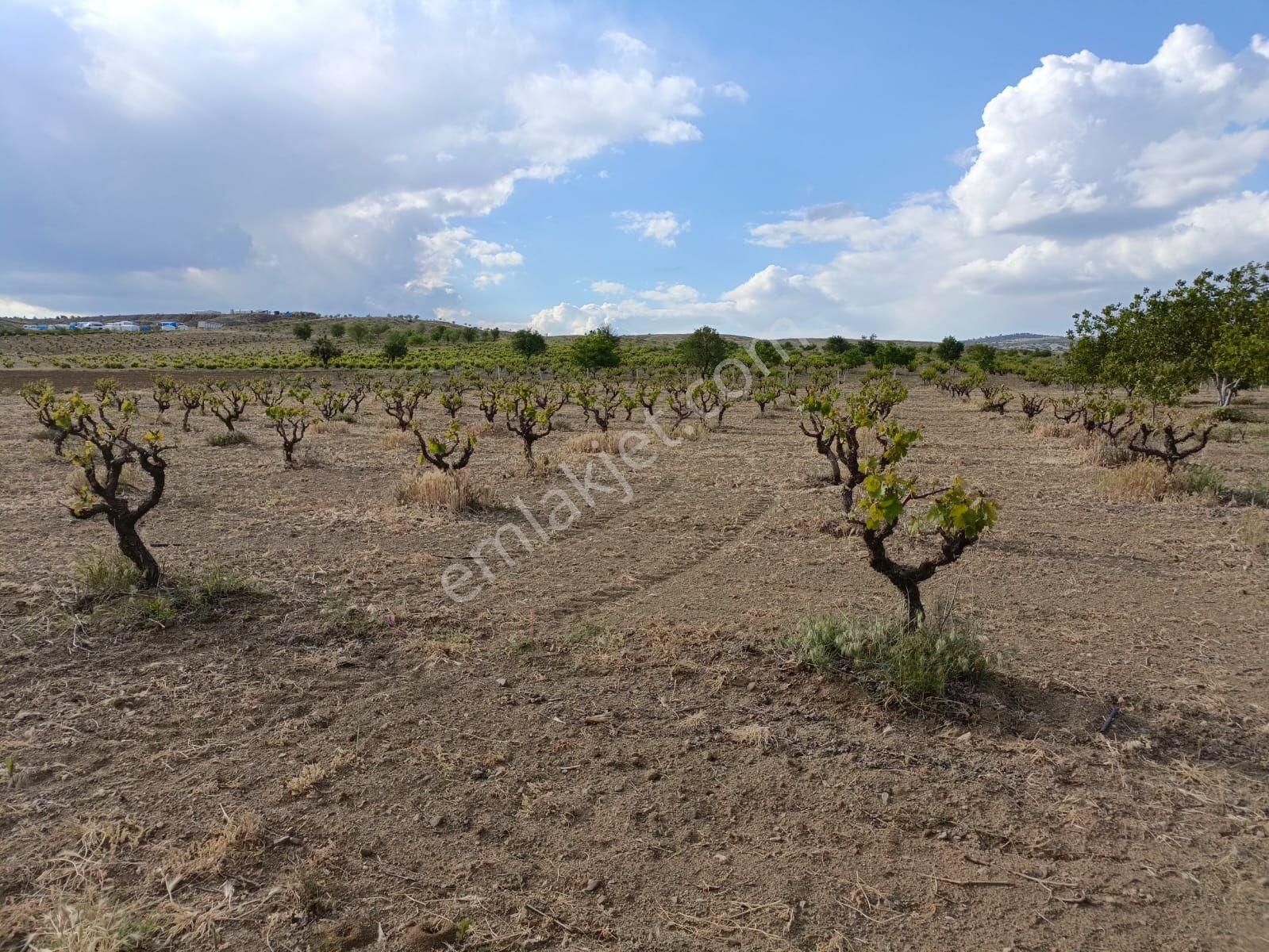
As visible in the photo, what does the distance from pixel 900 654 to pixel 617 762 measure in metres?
2.00

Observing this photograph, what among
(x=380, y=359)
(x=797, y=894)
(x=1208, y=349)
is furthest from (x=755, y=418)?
(x=380, y=359)

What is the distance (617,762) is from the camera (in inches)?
151

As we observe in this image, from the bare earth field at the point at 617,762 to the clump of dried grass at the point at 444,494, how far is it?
2053 millimetres

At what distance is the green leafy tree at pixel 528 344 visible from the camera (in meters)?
60.9

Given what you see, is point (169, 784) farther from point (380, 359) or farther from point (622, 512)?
point (380, 359)

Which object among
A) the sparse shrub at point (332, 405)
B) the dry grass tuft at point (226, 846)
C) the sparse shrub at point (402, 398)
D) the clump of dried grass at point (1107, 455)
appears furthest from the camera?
the sparse shrub at point (332, 405)

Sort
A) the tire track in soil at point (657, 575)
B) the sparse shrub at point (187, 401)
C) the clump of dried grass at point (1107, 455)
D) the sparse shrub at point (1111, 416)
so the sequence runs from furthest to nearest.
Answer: the sparse shrub at point (187, 401) → the sparse shrub at point (1111, 416) → the clump of dried grass at point (1107, 455) → the tire track in soil at point (657, 575)

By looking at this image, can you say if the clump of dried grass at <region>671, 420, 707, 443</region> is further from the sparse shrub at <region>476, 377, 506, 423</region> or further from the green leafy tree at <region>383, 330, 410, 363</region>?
the green leafy tree at <region>383, 330, 410, 363</region>

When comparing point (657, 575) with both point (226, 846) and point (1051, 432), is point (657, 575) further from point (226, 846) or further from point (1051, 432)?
point (1051, 432)

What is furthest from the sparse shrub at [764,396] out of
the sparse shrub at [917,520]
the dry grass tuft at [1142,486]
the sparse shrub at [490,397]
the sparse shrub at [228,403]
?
the sparse shrub at [917,520]

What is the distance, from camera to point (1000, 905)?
113 inches

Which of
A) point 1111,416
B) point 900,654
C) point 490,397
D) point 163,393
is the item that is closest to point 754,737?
point 900,654

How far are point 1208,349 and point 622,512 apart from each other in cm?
2097

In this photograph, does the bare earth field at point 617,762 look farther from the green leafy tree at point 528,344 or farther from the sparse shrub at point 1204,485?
the green leafy tree at point 528,344
